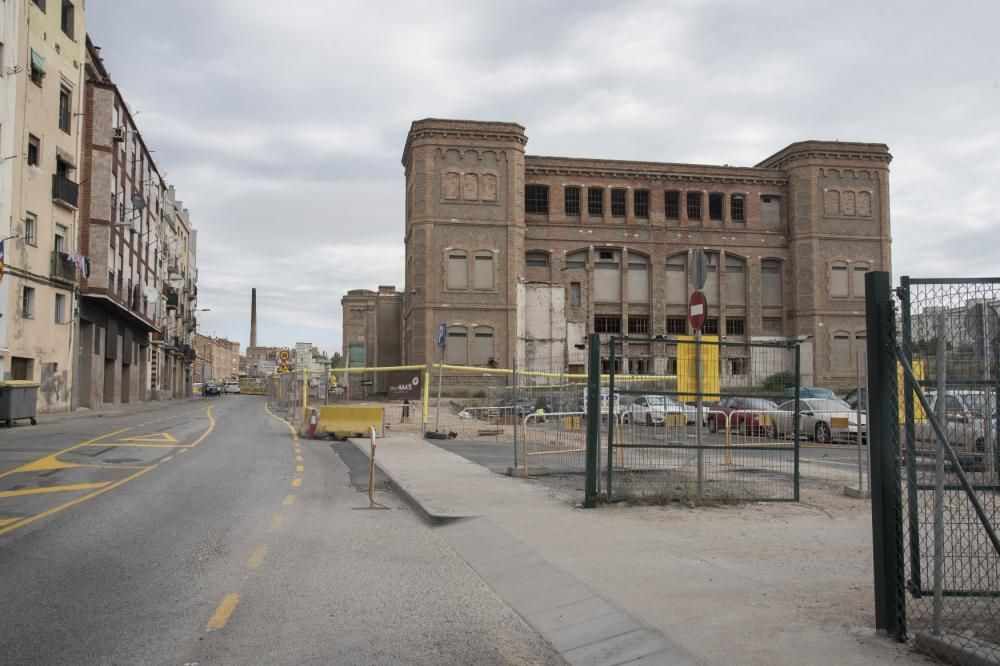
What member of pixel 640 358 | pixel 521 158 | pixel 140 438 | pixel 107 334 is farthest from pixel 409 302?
pixel 640 358

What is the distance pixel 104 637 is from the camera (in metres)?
5.26

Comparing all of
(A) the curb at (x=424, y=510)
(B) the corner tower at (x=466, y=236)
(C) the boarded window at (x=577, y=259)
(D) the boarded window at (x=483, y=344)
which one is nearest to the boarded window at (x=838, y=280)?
(C) the boarded window at (x=577, y=259)

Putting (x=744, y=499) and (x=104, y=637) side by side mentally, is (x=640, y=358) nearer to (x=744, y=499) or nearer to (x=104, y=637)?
(x=744, y=499)

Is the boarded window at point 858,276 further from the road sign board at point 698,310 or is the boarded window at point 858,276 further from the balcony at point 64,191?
the road sign board at point 698,310

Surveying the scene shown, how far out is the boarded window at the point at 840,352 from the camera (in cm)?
5772

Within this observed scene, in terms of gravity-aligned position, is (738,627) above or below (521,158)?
below

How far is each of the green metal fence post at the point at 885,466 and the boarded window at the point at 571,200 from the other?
5351 centimetres

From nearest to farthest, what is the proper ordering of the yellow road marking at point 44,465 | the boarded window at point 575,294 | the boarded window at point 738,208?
1. the yellow road marking at point 44,465
2. the boarded window at point 575,294
3. the boarded window at point 738,208

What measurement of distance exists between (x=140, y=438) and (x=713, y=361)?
16427mm

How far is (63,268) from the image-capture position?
38.1 metres

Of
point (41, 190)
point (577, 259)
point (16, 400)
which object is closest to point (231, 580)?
point (16, 400)

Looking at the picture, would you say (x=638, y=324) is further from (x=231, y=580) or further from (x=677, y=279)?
(x=231, y=580)

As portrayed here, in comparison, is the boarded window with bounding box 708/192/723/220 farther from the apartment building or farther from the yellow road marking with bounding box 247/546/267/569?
the yellow road marking with bounding box 247/546/267/569

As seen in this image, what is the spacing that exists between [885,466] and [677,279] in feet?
182
